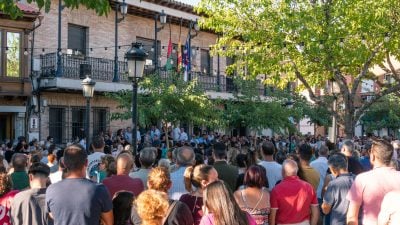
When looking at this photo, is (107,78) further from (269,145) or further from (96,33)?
(269,145)

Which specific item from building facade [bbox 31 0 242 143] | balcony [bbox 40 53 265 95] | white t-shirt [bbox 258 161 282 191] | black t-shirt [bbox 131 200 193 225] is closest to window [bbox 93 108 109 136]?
building facade [bbox 31 0 242 143]

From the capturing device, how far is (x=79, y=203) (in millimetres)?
4586

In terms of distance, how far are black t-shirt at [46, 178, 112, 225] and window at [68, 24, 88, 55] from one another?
58.9 feet

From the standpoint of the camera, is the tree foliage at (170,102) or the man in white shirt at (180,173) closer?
the man in white shirt at (180,173)

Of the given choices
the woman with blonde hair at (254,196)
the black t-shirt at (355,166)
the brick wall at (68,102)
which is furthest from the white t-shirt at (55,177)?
the brick wall at (68,102)

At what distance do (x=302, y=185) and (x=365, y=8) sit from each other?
36.3 ft

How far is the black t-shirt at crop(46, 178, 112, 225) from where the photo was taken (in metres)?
4.58

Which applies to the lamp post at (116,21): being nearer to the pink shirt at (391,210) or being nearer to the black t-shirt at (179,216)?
the black t-shirt at (179,216)

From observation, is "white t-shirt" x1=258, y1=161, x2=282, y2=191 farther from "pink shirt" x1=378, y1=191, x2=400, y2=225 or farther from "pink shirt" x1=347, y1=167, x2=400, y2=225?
"pink shirt" x1=378, y1=191, x2=400, y2=225

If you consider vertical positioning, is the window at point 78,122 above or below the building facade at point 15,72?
below

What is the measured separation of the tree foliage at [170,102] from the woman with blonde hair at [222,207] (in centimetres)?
1325

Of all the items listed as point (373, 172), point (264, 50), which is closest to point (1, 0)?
point (373, 172)

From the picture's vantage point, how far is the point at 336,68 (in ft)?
54.3

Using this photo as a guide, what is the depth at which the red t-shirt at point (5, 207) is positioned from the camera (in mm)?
5164
